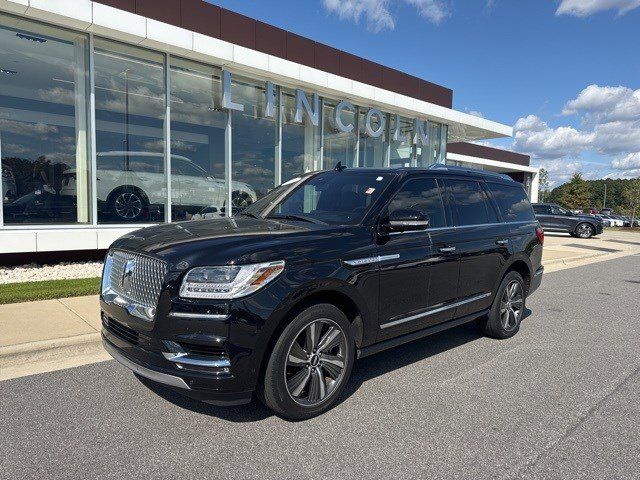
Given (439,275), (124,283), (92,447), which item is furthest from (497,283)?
(92,447)

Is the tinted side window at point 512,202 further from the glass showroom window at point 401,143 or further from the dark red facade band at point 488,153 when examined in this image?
the dark red facade band at point 488,153

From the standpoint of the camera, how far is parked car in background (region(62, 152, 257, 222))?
984 cm

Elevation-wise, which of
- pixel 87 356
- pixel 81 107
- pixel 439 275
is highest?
pixel 81 107

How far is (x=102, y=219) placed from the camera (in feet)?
31.9

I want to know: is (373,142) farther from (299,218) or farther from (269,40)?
(299,218)

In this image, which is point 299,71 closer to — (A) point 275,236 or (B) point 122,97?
(B) point 122,97

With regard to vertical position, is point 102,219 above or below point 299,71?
below

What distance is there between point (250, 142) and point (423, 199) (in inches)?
345

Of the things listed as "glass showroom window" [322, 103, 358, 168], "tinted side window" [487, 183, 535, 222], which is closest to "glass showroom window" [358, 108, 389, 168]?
"glass showroom window" [322, 103, 358, 168]

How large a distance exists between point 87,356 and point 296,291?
2847mm

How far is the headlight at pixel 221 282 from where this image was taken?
3.04m

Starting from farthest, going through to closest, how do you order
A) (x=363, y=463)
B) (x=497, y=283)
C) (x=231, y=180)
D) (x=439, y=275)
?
1. (x=231, y=180)
2. (x=497, y=283)
3. (x=439, y=275)
4. (x=363, y=463)

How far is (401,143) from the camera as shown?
55.5 feet

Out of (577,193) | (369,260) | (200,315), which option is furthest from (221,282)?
(577,193)
